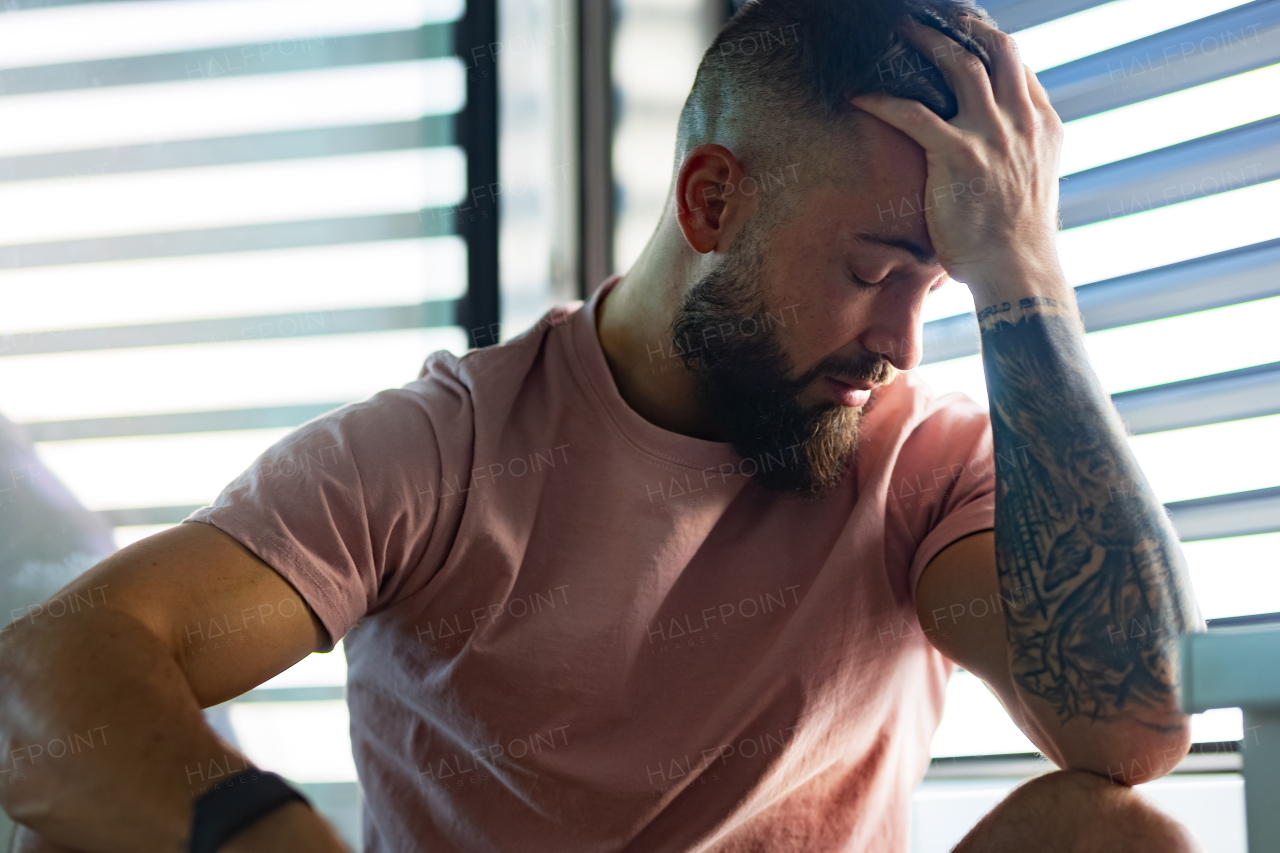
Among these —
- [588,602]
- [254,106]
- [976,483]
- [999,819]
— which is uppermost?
[254,106]

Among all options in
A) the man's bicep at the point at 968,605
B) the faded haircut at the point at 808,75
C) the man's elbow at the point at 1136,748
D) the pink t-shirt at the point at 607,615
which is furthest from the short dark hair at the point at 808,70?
the man's elbow at the point at 1136,748

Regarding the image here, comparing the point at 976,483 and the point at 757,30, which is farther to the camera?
the point at 757,30

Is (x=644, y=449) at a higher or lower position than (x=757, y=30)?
lower

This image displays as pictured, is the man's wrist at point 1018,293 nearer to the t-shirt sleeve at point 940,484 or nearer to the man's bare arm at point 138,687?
the t-shirt sleeve at point 940,484

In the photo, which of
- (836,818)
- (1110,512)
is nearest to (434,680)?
(836,818)

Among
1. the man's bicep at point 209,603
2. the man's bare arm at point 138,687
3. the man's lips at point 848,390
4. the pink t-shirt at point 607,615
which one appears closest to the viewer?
the man's bare arm at point 138,687

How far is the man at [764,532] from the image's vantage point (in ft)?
3.16

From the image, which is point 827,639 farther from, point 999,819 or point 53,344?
point 53,344

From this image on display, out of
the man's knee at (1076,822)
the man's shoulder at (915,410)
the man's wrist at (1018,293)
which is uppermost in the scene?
the man's wrist at (1018,293)

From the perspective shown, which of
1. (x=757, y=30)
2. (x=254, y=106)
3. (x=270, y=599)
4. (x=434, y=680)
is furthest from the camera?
(x=254, y=106)

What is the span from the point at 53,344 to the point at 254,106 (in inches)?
19.5

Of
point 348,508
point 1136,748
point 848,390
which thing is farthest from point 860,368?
point 348,508

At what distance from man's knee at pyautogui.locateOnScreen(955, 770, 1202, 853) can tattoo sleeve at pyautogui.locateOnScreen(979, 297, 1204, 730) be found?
70 mm

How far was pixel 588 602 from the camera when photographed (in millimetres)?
1104
